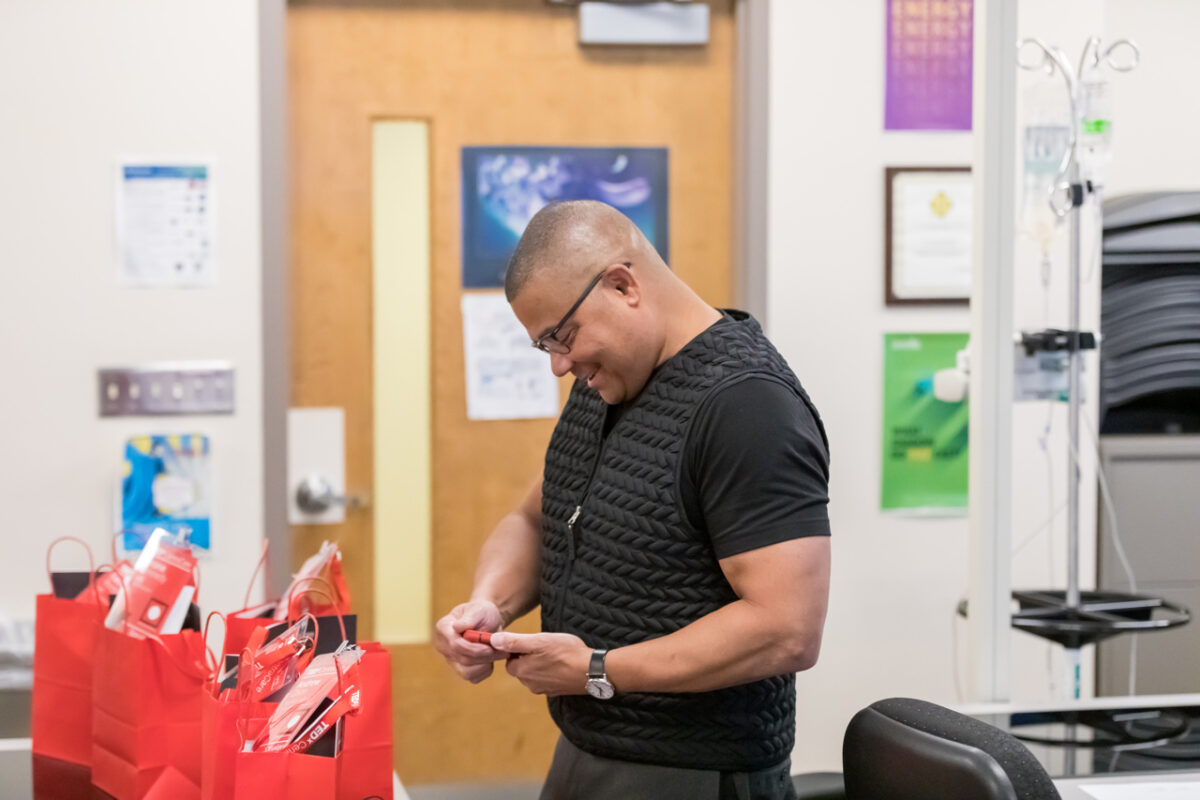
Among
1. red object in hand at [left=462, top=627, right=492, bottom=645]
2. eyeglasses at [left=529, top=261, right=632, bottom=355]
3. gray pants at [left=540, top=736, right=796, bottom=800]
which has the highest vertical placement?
eyeglasses at [left=529, top=261, right=632, bottom=355]

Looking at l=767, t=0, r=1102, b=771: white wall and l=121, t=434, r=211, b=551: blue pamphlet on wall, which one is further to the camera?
l=767, t=0, r=1102, b=771: white wall

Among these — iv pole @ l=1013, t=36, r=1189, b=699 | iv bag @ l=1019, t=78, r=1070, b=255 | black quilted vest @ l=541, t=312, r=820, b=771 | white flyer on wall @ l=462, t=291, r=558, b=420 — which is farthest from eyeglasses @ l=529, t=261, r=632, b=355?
white flyer on wall @ l=462, t=291, r=558, b=420

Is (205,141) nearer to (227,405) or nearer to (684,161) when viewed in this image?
(227,405)

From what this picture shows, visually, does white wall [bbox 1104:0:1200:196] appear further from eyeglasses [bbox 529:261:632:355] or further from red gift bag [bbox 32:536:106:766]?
red gift bag [bbox 32:536:106:766]

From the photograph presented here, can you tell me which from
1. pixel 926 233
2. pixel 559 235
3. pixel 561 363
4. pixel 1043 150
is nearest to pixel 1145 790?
pixel 561 363

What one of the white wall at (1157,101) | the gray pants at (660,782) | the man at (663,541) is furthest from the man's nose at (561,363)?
the white wall at (1157,101)

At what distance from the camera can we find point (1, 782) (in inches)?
56.4

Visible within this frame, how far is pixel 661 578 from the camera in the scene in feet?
4.35

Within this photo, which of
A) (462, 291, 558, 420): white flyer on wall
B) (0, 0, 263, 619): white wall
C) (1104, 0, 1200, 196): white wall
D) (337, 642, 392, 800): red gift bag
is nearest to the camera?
(337, 642, 392, 800): red gift bag

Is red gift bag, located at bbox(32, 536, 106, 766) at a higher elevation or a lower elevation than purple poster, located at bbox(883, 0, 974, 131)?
lower

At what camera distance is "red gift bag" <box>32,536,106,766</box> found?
1467mm

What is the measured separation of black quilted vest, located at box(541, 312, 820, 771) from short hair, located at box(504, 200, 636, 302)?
7.2 inches

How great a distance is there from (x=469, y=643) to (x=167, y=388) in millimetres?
1385

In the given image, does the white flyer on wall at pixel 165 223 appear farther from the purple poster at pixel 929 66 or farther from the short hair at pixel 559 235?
the purple poster at pixel 929 66
